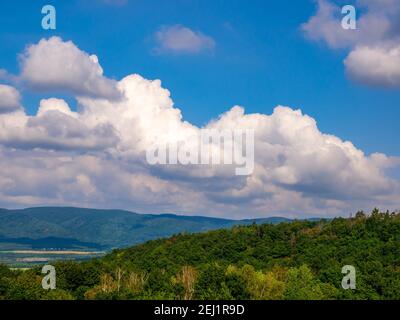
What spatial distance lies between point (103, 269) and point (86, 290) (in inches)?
896

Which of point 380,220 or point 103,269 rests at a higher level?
point 380,220

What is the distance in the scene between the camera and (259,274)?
414 ft

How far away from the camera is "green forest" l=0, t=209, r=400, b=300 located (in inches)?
4165

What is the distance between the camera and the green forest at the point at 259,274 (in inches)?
4165

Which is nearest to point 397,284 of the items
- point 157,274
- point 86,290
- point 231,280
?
point 231,280

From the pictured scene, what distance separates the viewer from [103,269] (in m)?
153
